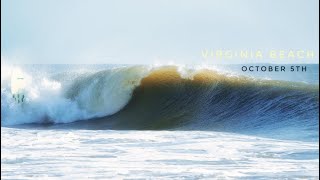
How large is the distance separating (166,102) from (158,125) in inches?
86.3

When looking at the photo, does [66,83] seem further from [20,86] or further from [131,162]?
[131,162]

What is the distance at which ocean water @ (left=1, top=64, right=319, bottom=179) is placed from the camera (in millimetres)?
6746

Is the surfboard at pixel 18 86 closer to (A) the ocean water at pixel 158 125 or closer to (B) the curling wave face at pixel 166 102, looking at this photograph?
(A) the ocean water at pixel 158 125

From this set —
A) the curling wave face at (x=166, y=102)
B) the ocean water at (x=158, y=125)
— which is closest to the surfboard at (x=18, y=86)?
the ocean water at (x=158, y=125)

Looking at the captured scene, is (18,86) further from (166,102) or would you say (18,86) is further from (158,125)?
(158,125)

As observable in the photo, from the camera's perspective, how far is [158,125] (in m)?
13.7

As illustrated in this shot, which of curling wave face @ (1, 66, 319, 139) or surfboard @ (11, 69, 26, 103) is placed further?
A: surfboard @ (11, 69, 26, 103)

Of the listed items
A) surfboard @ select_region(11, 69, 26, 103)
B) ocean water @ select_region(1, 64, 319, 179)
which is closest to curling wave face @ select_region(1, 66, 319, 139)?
ocean water @ select_region(1, 64, 319, 179)

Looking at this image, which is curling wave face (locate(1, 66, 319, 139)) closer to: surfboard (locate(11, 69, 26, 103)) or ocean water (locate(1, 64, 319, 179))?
ocean water (locate(1, 64, 319, 179))

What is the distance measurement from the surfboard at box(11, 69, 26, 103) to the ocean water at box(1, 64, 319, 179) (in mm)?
66

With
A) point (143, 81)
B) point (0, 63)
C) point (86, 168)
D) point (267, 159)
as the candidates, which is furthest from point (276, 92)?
point (0, 63)

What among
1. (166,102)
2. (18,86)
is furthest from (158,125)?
(18,86)

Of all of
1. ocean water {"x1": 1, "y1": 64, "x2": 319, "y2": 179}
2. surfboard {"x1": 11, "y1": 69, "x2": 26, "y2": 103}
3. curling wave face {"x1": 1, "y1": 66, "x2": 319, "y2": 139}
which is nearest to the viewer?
ocean water {"x1": 1, "y1": 64, "x2": 319, "y2": 179}

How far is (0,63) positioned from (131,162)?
13840 millimetres
